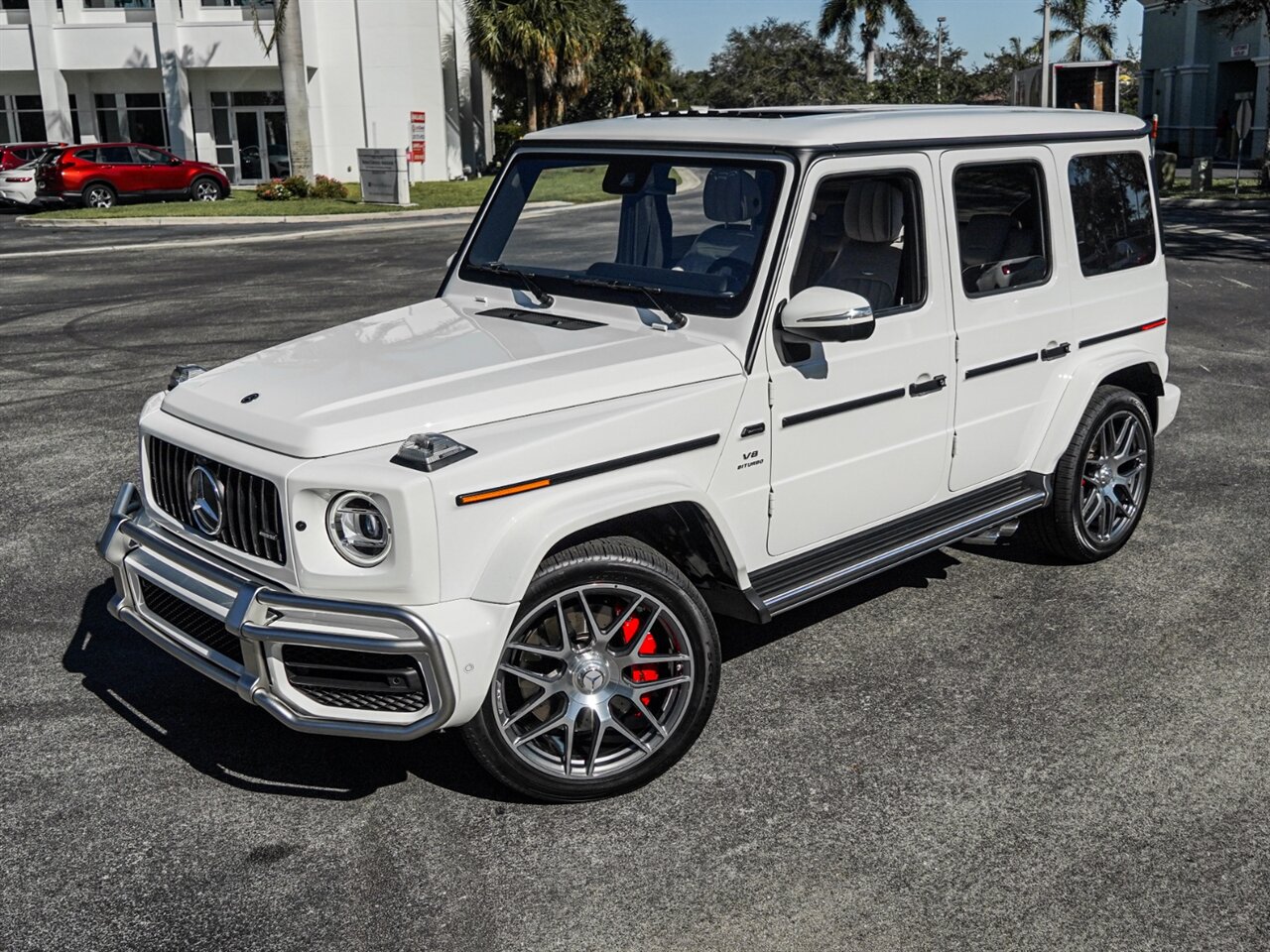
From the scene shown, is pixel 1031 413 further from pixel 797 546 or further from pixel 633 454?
pixel 633 454

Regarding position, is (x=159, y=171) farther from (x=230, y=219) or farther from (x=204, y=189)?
(x=230, y=219)

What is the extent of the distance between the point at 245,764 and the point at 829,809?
2.01 m

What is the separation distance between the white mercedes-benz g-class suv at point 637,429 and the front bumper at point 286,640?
0.04ft

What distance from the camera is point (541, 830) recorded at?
13.6 ft

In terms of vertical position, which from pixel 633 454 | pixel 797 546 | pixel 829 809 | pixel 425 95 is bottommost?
pixel 829 809

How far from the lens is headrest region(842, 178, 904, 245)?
16.2ft

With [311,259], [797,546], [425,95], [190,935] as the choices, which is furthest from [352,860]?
[425,95]

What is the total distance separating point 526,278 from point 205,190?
101 feet

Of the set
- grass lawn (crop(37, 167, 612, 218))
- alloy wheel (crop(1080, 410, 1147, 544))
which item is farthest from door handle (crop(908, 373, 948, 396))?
grass lawn (crop(37, 167, 612, 218))

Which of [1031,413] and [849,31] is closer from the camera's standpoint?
[1031,413]

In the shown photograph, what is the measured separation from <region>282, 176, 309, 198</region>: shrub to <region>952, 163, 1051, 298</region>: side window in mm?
30195

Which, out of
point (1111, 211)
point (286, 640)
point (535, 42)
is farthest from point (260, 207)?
point (286, 640)

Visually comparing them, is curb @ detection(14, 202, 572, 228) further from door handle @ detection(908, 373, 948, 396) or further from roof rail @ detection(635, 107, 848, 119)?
door handle @ detection(908, 373, 948, 396)

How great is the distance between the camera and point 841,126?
4.86 meters
